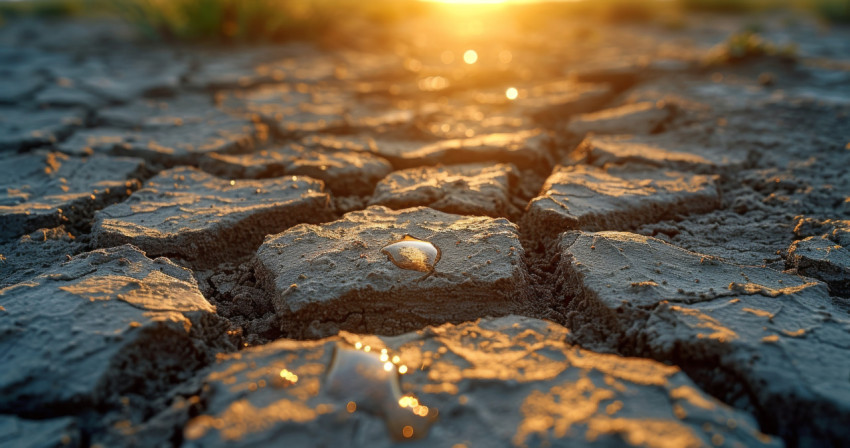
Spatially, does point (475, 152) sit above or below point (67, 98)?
below

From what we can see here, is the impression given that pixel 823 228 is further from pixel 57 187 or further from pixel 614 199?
pixel 57 187

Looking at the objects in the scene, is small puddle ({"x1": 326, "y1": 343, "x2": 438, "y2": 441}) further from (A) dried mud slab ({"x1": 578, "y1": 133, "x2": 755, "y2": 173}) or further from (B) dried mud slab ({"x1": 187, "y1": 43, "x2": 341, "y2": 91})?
(B) dried mud slab ({"x1": 187, "y1": 43, "x2": 341, "y2": 91})

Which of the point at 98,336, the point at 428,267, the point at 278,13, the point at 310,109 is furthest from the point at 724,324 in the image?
the point at 278,13

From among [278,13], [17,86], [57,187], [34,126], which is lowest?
[57,187]

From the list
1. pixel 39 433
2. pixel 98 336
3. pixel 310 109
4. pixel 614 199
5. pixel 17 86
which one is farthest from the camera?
pixel 17 86

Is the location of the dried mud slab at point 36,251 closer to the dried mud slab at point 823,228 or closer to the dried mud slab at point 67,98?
the dried mud slab at point 67,98

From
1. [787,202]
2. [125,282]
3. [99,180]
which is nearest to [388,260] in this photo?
[125,282]

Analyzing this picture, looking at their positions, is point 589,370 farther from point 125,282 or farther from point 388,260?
point 125,282
